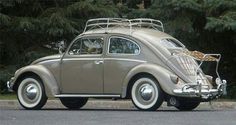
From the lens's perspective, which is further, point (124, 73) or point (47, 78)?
point (47, 78)

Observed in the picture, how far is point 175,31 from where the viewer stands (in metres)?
20.2

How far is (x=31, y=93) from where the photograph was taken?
50.4 ft

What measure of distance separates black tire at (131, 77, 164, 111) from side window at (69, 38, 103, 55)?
1432mm

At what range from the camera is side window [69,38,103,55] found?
15.2 m

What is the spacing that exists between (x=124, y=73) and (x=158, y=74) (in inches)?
37.4

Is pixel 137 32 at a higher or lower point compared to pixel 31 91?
higher

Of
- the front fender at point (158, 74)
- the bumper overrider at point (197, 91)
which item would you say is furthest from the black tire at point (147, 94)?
the bumper overrider at point (197, 91)

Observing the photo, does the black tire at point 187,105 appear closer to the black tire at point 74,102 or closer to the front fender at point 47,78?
the black tire at point 74,102

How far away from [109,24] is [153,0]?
5702 mm

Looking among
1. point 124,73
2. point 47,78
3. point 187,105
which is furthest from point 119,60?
point 187,105

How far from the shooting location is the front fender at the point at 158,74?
13.8 m

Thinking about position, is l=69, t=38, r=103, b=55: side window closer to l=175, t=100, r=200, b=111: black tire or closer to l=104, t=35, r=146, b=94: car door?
l=104, t=35, r=146, b=94: car door

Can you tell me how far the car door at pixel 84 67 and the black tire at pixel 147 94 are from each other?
992mm

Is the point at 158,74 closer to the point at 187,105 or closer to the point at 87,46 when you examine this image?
the point at 187,105
